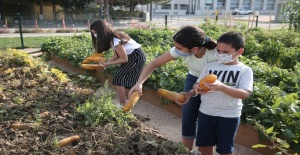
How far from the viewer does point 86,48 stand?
22.2 ft

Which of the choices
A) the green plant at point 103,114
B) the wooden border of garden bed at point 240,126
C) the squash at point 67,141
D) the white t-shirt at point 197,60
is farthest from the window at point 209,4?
the squash at point 67,141

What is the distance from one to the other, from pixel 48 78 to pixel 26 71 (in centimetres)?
59

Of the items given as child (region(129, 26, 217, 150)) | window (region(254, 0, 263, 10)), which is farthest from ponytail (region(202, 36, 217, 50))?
window (region(254, 0, 263, 10))

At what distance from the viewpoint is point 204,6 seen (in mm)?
64375

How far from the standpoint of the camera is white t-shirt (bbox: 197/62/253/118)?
2.12m

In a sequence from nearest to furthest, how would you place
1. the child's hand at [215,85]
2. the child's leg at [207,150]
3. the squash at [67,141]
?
the child's hand at [215,85]
the squash at [67,141]
the child's leg at [207,150]

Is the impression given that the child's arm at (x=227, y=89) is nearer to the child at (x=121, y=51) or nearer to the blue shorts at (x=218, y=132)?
the blue shorts at (x=218, y=132)

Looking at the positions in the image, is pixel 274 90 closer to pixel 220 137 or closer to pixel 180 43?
pixel 220 137

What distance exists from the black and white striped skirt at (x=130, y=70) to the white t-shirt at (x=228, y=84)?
1.59 m

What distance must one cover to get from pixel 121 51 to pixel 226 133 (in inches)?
69.1

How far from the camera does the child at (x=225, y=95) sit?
209 cm

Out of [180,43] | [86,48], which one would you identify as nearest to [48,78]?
[86,48]

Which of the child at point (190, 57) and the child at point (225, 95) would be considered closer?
the child at point (225, 95)

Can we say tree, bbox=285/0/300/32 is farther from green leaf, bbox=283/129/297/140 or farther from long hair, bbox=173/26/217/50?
long hair, bbox=173/26/217/50
